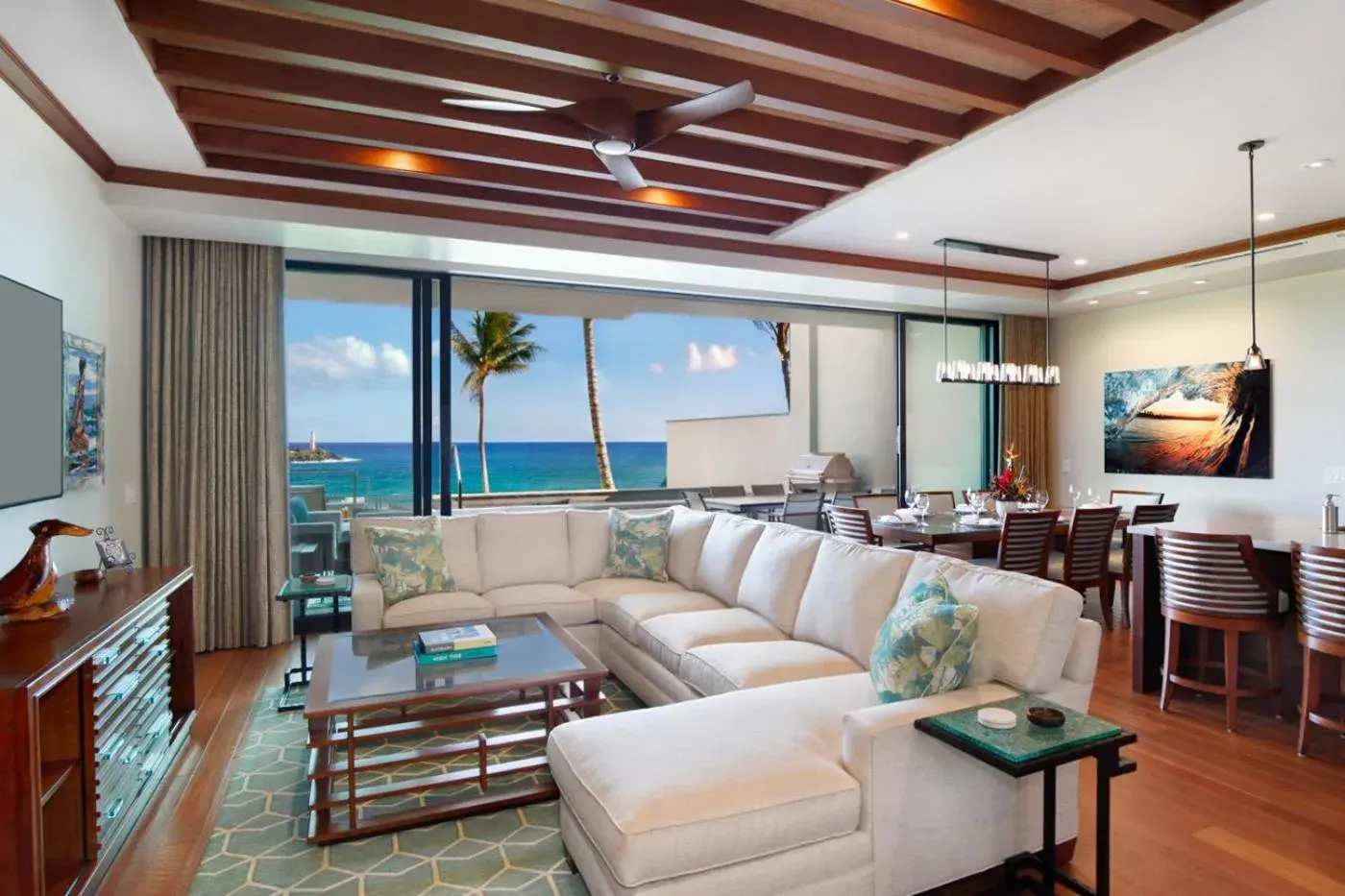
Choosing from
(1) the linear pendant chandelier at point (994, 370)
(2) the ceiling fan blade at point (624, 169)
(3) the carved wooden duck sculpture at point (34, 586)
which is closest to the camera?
(3) the carved wooden duck sculpture at point (34, 586)

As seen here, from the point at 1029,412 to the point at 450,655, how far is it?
668 centimetres

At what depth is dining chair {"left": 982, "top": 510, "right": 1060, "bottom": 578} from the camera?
15.6 ft

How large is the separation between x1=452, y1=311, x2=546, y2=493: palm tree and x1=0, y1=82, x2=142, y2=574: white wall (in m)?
8.06

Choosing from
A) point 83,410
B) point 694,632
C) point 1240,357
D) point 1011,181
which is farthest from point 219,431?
point 1240,357

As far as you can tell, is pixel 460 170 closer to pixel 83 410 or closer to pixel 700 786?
pixel 83 410

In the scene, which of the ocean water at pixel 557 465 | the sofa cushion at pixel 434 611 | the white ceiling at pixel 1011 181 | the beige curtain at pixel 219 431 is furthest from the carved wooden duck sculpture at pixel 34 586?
the ocean water at pixel 557 465

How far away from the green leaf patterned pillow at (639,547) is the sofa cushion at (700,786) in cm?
224

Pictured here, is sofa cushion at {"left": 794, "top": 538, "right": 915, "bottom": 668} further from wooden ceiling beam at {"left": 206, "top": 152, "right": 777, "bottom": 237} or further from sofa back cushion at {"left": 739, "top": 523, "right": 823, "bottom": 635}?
wooden ceiling beam at {"left": 206, "top": 152, "right": 777, "bottom": 237}

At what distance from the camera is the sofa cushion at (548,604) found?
161 inches

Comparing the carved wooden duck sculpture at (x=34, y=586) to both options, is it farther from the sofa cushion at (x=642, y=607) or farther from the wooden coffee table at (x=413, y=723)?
the sofa cushion at (x=642, y=607)

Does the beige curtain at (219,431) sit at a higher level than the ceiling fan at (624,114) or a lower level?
lower

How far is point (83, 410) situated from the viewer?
3.57m

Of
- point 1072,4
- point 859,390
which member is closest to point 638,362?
point 859,390

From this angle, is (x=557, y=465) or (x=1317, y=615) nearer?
(x=1317, y=615)
